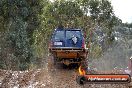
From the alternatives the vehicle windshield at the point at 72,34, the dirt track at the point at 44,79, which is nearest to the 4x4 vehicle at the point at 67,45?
the vehicle windshield at the point at 72,34

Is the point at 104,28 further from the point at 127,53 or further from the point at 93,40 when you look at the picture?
the point at 127,53

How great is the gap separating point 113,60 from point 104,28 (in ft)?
110

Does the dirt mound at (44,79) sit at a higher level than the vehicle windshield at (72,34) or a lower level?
lower

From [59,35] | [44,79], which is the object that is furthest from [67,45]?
[44,79]

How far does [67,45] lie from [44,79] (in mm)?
3207

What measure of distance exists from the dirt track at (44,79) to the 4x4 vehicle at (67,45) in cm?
100

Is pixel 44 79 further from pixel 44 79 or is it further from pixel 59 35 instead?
pixel 59 35

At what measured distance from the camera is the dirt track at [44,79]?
20011 mm

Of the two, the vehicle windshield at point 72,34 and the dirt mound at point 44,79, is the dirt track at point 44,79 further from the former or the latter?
the vehicle windshield at point 72,34

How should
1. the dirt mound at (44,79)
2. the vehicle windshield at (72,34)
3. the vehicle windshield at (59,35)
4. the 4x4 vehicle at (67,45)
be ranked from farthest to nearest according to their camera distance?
the vehicle windshield at (72,34) < the vehicle windshield at (59,35) < the 4x4 vehicle at (67,45) < the dirt mound at (44,79)

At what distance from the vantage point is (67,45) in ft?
79.6

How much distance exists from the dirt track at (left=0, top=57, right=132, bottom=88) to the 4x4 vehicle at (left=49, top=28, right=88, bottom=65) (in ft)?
3.28

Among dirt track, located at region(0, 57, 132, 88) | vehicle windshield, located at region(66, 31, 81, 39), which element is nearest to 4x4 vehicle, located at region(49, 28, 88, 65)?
vehicle windshield, located at region(66, 31, 81, 39)

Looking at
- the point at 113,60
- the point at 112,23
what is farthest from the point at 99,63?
the point at 112,23
